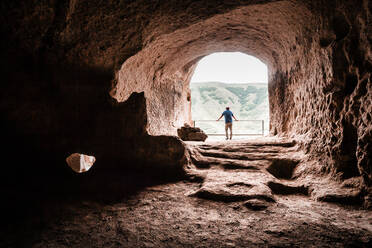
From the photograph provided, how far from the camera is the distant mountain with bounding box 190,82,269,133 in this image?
45994 millimetres

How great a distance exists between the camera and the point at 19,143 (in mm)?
3340

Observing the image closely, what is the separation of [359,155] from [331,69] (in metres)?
1.22

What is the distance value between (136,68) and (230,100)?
47.4m

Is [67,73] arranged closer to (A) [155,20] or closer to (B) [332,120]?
(A) [155,20]

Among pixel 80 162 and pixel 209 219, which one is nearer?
pixel 209 219

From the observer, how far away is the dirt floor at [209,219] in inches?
72.2

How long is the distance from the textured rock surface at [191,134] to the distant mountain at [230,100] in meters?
36.9

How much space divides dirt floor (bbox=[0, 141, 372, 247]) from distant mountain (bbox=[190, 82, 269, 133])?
Result: 134ft

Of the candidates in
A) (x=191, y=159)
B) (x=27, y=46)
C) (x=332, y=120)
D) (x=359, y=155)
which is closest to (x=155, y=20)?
(x=27, y=46)


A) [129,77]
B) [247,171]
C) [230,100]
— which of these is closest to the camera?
[247,171]

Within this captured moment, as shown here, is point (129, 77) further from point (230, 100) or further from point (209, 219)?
point (230, 100)

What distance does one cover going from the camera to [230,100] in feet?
164

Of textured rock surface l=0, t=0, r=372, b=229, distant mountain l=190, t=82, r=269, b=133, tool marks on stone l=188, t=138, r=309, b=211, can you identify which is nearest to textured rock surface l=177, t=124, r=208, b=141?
tool marks on stone l=188, t=138, r=309, b=211

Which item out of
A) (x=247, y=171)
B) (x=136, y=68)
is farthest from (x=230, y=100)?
(x=247, y=171)
